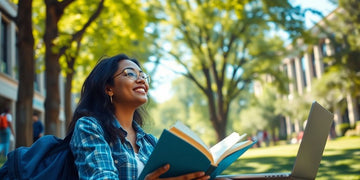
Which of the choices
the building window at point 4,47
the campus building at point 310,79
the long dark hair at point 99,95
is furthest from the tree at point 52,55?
the campus building at point 310,79


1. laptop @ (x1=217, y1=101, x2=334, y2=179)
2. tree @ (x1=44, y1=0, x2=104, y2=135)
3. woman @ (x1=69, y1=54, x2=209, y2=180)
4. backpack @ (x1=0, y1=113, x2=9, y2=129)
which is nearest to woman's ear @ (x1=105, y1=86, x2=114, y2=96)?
woman @ (x1=69, y1=54, x2=209, y2=180)

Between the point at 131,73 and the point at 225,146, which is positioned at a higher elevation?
the point at 131,73

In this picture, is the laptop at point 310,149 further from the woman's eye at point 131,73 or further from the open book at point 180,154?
the woman's eye at point 131,73

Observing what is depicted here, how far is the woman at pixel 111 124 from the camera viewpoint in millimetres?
1979

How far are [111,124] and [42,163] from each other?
0.44 meters

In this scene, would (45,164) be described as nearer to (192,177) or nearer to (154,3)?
(192,177)

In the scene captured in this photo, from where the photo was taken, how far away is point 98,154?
1953mm

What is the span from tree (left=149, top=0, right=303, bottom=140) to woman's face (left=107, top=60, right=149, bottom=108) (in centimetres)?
1655

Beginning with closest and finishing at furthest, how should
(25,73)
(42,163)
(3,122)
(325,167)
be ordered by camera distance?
(42,163)
(25,73)
(325,167)
(3,122)

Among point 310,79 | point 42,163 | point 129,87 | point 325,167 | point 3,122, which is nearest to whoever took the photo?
point 42,163

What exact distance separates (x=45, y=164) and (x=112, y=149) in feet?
1.22

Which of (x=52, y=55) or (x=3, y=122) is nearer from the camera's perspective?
(x=52, y=55)

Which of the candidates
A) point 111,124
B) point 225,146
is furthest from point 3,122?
point 225,146

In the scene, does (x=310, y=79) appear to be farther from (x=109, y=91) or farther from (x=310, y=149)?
(x=109, y=91)
